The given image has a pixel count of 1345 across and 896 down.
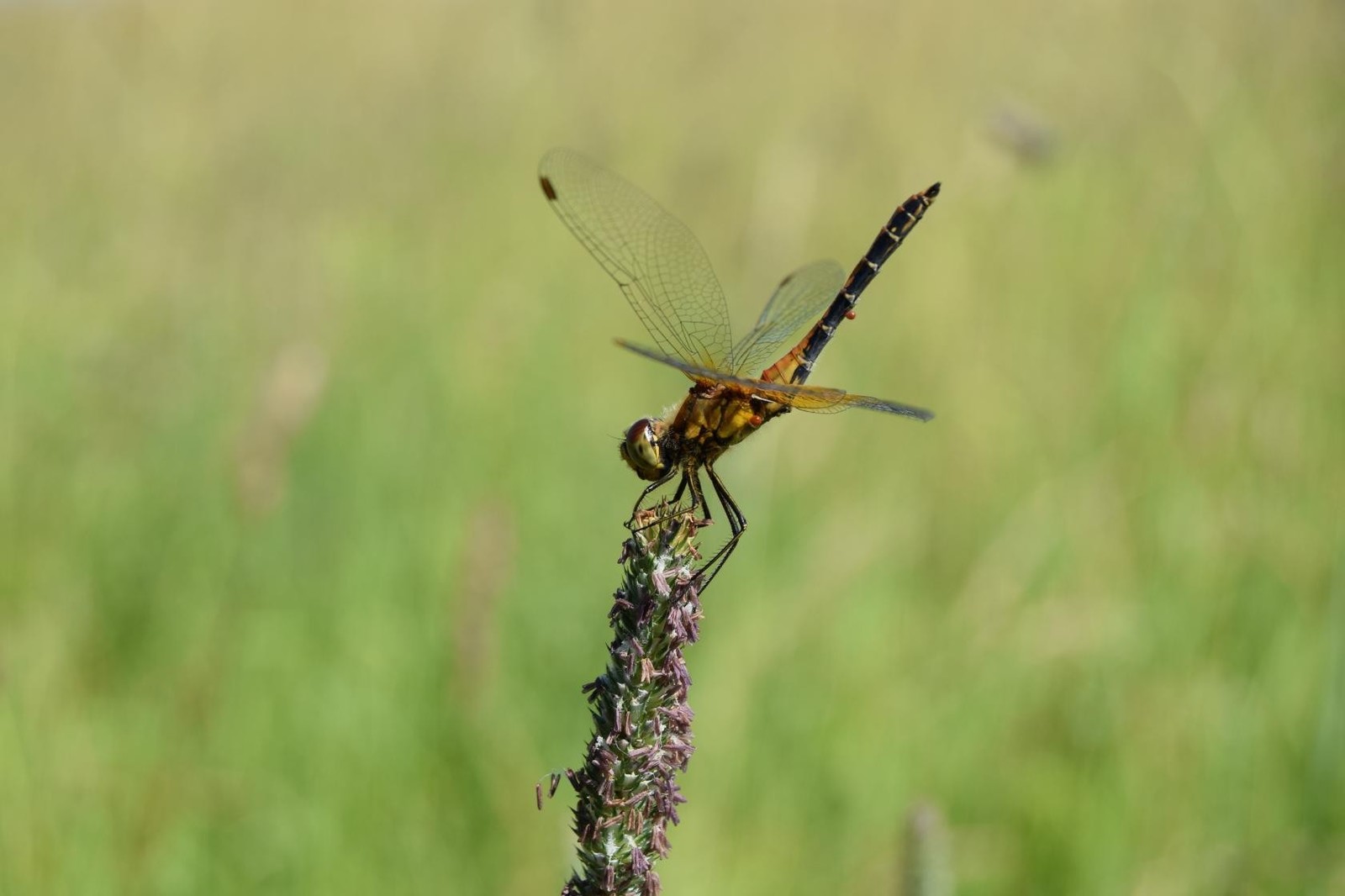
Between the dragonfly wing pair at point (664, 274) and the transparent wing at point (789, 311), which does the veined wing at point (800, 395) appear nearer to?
the dragonfly wing pair at point (664, 274)

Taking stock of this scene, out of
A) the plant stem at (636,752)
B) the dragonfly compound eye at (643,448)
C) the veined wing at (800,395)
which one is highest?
the veined wing at (800,395)

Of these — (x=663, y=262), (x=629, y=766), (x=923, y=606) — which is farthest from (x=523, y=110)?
(x=629, y=766)

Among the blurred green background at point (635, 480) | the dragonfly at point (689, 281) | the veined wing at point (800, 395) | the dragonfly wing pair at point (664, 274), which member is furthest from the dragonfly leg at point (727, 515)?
the blurred green background at point (635, 480)

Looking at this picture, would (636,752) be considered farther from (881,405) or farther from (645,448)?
(881,405)

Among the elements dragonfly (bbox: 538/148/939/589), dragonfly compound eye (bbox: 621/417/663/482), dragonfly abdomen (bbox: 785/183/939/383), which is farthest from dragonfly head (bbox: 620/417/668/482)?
dragonfly abdomen (bbox: 785/183/939/383)

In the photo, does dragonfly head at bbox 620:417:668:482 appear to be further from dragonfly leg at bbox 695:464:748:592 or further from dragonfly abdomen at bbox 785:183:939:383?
dragonfly abdomen at bbox 785:183:939:383

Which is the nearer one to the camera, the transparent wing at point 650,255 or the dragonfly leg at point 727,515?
the dragonfly leg at point 727,515

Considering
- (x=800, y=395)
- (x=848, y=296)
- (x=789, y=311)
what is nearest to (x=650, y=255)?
(x=789, y=311)

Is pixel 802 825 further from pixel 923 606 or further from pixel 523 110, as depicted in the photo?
pixel 523 110
